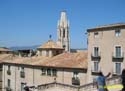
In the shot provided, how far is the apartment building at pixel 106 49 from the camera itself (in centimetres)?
4369

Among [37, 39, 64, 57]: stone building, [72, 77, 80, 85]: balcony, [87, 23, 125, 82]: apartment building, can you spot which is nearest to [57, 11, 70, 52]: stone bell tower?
[37, 39, 64, 57]: stone building

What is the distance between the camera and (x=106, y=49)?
45562 millimetres

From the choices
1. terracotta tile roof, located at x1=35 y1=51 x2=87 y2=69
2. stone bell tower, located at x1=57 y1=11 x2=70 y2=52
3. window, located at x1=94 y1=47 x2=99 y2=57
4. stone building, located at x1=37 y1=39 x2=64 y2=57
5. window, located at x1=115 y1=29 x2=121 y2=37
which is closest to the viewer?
window, located at x1=115 y1=29 x2=121 y2=37

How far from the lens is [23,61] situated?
61688 mm

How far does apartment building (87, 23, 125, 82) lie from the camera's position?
43688 millimetres

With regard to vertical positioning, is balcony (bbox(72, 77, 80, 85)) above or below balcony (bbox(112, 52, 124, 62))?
below

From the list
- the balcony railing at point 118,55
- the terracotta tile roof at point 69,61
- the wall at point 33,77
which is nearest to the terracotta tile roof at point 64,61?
the terracotta tile roof at point 69,61

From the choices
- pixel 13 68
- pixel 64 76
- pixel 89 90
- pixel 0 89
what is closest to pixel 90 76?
pixel 64 76

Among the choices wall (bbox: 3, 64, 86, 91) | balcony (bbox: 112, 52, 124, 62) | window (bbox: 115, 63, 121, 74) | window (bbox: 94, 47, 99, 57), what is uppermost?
window (bbox: 94, 47, 99, 57)

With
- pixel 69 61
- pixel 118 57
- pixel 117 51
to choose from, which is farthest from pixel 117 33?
pixel 69 61

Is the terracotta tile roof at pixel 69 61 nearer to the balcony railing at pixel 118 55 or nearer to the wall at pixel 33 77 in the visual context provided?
the wall at pixel 33 77

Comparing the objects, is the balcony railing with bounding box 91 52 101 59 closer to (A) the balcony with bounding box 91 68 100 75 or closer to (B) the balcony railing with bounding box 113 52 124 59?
(A) the balcony with bounding box 91 68 100 75

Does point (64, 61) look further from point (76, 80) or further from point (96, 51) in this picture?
point (96, 51)

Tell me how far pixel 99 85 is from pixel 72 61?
3402 cm
